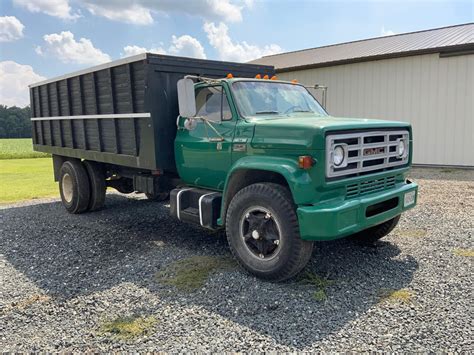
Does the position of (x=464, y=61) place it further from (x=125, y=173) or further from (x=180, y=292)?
(x=180, y=292)

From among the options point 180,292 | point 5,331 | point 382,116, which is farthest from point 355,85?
point 5,331

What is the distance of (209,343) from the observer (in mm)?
3271

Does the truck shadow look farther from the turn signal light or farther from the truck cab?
the turn signal light

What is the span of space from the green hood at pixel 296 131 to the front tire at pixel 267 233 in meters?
0.47

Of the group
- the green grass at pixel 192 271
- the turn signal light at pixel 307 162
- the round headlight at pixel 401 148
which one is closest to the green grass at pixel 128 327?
the green grass at pixel 192 271

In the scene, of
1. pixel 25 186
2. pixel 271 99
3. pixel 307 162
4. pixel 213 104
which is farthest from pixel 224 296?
pixel 25 186

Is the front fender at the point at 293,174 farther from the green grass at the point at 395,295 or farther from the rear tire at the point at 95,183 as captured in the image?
the rear tire at the point at 95,183

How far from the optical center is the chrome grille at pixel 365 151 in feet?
13.4

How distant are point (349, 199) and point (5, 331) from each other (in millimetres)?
3458

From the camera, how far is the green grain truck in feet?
13.5

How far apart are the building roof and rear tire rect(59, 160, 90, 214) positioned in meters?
10.4

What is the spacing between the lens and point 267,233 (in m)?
4.42

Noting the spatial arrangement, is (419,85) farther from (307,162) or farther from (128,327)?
(128,327)

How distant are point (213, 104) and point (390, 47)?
11.7m
